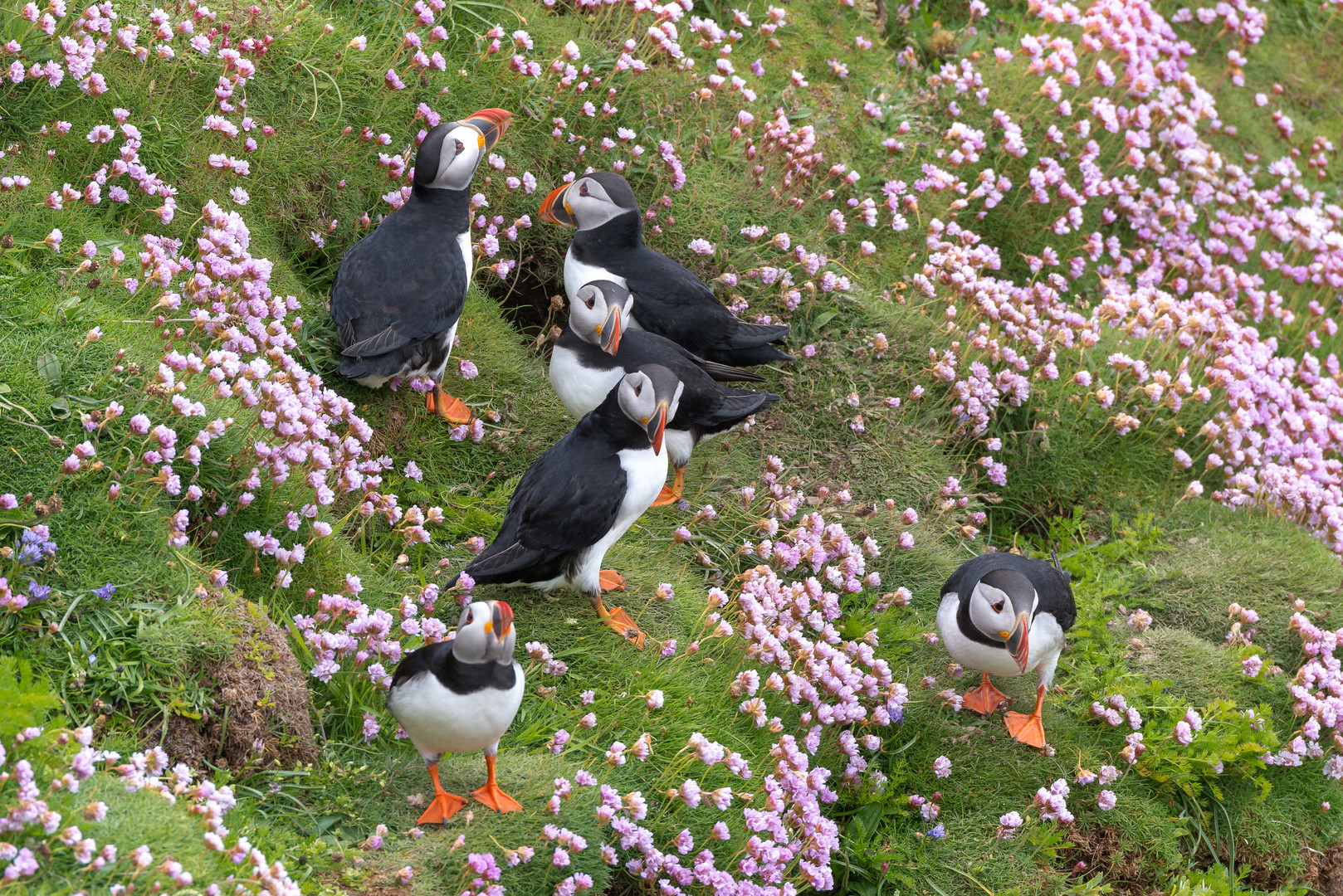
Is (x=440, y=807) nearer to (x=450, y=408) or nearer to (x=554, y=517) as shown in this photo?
(x=554, y=517)

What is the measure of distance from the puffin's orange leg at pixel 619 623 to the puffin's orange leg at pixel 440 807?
48.0 inches

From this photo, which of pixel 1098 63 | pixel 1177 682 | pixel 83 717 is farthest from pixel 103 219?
pixel 1098 63

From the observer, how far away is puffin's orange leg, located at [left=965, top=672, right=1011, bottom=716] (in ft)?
17.7

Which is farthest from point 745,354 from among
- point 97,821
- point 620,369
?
point 97,821

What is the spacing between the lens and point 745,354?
620cm

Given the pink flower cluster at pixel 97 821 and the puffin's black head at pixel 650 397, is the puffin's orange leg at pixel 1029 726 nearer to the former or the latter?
the puffin's black head at pixel 650 397

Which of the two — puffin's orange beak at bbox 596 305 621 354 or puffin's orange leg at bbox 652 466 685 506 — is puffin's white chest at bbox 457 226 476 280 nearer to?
puffin's orange beak at bbox 596 305 621 354

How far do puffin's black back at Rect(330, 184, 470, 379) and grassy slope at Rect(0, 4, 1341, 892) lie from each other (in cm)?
31

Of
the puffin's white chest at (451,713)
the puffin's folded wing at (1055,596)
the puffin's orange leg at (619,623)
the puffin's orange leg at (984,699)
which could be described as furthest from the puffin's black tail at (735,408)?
the puffin's white chest at (451,713)

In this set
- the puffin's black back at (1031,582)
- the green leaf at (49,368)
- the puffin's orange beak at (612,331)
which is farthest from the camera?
the puffin's orange beak at (612,331)

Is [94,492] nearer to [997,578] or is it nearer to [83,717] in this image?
[83,717]

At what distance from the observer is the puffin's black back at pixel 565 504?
4684mm

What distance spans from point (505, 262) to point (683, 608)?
215 cm

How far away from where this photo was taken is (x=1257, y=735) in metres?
5.58
